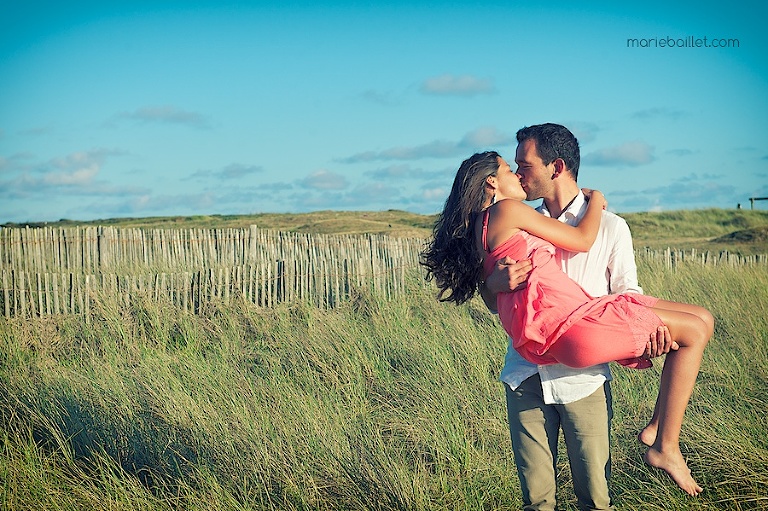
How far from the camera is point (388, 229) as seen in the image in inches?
840

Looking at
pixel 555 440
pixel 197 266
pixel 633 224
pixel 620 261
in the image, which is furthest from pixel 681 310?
pixel 633 224

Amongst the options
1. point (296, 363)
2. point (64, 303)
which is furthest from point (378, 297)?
point (64, 303)

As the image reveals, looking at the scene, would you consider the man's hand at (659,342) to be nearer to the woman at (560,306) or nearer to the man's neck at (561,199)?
the woman at (560,306)

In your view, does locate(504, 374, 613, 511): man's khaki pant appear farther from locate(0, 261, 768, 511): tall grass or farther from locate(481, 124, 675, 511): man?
locate(0, 261, 768, 511): tall grass

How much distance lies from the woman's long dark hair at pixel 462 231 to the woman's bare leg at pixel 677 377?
2.41 feet

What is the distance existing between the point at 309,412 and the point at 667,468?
2393mm

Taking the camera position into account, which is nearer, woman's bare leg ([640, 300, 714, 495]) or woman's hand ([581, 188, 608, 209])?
woman's bare leg ([640, 300, 714, 495])

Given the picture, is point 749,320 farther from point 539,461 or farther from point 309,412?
point 539,461

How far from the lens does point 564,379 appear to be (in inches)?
106

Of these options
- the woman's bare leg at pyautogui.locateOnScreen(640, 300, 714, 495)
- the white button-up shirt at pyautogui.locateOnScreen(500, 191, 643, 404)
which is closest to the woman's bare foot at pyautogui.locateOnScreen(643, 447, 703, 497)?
the woman's bare leg at pyautogui.locateOnScreen(640, 300, 714, 495)

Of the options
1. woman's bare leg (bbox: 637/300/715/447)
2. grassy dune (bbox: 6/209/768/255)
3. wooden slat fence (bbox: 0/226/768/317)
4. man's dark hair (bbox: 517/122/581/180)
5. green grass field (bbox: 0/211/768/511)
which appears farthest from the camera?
grassy dune (bbox: 6/209/768/255)

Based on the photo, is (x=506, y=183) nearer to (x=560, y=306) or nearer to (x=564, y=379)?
(x=560, y=306)

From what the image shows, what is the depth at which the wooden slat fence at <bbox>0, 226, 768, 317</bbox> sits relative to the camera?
8625 millimetres

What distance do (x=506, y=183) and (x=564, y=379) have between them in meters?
0.78
